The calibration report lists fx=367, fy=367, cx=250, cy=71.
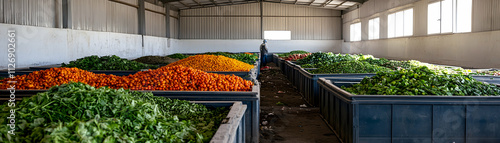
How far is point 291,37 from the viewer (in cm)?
3114

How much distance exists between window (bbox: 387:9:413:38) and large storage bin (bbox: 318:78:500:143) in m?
15.5

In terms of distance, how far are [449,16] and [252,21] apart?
1811cm

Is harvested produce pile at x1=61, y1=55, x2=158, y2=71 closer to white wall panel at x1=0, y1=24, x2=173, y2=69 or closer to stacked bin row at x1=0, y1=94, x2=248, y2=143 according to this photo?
white wall panel at x1=0, y1=24, x2=173, y2=69

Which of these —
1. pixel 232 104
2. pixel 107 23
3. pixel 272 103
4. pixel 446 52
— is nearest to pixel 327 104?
pixel 232 104

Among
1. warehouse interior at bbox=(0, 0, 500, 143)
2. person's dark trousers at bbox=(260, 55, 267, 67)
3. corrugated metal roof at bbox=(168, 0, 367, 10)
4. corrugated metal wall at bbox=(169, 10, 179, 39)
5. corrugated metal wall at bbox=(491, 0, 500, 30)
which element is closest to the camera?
warehouse interior at bbox=(0, 0, 500, 143)

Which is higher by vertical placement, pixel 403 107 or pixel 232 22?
pixel 232 22

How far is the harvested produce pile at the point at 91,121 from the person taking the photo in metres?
2.15

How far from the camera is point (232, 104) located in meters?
3.66

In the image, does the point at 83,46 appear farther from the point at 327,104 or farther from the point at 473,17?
the point at 473,17

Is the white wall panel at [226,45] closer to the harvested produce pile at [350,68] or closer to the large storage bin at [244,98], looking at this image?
the harvested produce pile at [350,68]

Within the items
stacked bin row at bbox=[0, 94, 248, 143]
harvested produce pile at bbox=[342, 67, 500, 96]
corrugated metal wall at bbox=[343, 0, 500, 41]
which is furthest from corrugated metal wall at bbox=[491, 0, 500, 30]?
stacked bin row at bbox=[0, 94, 248, 143]

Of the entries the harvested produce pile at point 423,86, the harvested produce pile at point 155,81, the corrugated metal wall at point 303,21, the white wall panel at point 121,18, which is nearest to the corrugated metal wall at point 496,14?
the harvested produce pile at point 423,86

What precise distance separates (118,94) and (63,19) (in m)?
12.0

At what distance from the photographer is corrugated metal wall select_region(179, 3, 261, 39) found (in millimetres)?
30438
